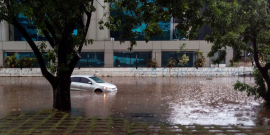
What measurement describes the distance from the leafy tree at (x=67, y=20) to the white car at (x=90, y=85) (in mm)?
7733

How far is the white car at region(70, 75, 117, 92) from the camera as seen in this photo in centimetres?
1995

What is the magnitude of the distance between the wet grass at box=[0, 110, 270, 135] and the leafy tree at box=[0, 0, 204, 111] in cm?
233

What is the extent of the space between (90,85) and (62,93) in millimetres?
8512

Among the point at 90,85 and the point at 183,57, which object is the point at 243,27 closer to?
the point at 90,85

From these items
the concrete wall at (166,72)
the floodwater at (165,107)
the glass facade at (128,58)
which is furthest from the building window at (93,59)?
the floodwater at (165,107)

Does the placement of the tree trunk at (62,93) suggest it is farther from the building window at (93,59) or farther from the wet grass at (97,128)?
the building window at (93,59)

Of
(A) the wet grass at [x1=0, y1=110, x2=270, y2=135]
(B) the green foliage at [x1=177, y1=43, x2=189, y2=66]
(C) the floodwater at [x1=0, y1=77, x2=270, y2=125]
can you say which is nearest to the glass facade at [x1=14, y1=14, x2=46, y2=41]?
(B) the green foliage at [x1=177, y1=43, x2=189, y2=66]

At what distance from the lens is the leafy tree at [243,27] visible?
10.2 meters

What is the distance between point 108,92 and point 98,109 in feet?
20.1

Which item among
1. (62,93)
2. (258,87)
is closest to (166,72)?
(258,87)

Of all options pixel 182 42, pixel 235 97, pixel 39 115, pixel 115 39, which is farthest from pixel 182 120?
pixel 115 39

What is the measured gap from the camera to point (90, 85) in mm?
20344

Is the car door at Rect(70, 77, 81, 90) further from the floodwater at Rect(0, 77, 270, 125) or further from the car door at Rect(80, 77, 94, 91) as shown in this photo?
the floodwater at Rect(0, 77, 270, 125)

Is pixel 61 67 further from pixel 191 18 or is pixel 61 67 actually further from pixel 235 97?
pixel 235 97
